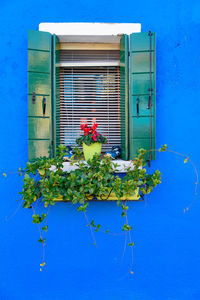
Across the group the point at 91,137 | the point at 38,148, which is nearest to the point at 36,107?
the point at 38,148

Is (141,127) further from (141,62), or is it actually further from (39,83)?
(39,83)

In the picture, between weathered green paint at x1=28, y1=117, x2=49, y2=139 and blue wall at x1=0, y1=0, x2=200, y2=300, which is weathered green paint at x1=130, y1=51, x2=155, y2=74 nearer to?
blue wall at x1=0, y1=0, x2=200, y2=300

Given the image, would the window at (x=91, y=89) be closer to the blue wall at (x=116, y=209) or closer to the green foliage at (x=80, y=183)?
the blue wall at (x=116, y=209)

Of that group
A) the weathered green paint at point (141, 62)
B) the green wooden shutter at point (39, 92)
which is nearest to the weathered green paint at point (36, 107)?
the green wooden shutter at point (39, 92)

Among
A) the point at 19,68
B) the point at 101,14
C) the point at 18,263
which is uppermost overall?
the point at 101,14

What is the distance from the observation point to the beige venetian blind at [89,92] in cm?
283

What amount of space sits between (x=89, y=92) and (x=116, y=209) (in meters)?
1.22

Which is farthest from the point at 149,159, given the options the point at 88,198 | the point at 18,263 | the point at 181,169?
the point at 18,263

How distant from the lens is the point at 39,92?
2516 millimetres

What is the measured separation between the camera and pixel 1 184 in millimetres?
2611

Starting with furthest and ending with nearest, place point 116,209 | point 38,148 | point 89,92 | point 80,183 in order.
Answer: point 89,92 < point 116,209 < point 38,148 < point 80,183

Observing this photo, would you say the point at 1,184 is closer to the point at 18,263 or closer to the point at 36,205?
the point at 36,205

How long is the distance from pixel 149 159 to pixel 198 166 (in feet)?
1.70

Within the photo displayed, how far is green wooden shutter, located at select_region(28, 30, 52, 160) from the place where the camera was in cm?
250
